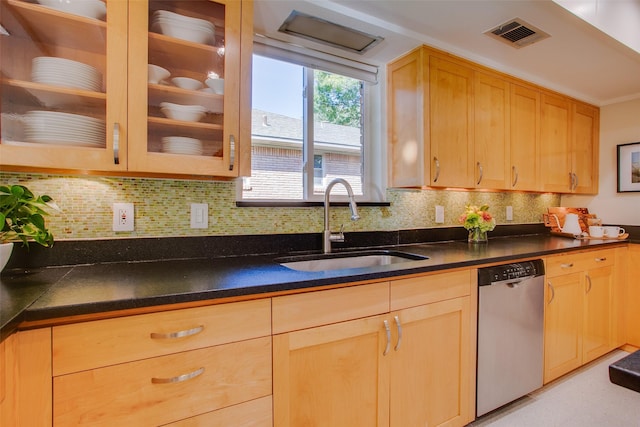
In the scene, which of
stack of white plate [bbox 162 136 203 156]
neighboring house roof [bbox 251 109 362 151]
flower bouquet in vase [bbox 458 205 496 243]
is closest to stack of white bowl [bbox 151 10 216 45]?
stack of white plate [bbox 162 136 203 156]

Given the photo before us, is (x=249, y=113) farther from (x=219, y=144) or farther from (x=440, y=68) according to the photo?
(x=440, y=68)

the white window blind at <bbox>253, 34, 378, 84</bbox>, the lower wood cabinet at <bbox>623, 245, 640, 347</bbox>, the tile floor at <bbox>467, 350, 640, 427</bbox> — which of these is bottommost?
the tile floor at <bbox>467, 350, 640, 427</bbox>

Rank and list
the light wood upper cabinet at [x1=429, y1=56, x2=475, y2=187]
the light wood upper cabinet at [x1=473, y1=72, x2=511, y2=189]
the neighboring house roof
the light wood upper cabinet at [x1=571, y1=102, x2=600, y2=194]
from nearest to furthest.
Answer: the neighboring house roof → the light wood upper cabinet at [x1=429, y1=56, x2=475, y2=187] → the light wood upper cabinet at [x1=473, y1=72, x2=511, y2=189] → the light wood upper cabinet at [x1=571, y1=102, x2=600, y2=194]

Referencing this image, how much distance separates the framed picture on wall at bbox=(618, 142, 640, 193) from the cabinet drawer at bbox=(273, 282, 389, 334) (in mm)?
3038

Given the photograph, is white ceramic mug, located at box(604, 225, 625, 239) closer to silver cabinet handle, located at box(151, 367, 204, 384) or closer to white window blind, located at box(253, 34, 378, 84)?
white window blind, located at box(253, 34, 378, 84)

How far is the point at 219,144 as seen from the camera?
1.38m

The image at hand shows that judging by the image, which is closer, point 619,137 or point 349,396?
point 349,396

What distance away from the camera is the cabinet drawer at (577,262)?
2001 mm

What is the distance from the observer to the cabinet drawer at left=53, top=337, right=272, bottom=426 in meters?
0.87

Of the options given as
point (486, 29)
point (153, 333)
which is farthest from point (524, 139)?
point (153, 333)

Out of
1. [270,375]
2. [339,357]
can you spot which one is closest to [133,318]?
[270,375]

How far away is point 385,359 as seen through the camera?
1370mm

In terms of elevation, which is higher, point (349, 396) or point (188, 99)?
point (188, 99)

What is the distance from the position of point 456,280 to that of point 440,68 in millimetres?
1309
